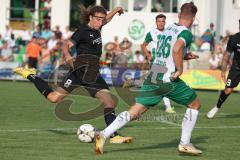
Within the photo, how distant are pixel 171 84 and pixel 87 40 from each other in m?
2.01

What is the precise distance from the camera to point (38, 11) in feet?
126

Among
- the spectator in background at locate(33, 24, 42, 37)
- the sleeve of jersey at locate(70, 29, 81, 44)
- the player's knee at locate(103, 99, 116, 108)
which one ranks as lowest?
the player's knee at locate(103, 99, 116, 108)

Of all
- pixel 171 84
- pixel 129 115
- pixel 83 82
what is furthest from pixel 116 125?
pixel 83 82

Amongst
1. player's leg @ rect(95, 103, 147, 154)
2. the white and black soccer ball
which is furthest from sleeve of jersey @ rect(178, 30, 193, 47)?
the white and black soccer ball

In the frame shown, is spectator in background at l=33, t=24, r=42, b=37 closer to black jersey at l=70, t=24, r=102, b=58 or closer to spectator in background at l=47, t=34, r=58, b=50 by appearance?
spectator in background at l=47, t=34, r=58, b=50

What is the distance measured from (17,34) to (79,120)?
900 inches

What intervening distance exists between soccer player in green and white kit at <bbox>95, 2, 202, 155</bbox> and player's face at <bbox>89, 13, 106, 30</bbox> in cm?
160

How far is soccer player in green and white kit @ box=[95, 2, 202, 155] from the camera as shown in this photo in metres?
10.4

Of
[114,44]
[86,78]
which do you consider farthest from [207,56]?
[86,78]

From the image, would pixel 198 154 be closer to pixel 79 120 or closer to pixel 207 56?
pixel 79 120

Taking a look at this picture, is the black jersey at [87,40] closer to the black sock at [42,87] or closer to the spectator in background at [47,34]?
the black sock at [42,87]

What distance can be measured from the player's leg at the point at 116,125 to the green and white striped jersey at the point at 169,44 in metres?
0.58

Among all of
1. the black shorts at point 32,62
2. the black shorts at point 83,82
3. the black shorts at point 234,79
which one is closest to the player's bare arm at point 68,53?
the black shorts at point 83,82

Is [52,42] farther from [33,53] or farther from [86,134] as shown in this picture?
[86,134]
